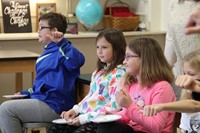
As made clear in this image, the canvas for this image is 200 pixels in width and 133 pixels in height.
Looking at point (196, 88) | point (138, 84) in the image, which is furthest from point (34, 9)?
point (196, 88)

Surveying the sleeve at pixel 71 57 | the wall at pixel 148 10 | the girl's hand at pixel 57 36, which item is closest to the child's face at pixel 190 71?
the sleeve at pixel 71 57

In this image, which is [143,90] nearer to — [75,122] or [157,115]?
[157,115]

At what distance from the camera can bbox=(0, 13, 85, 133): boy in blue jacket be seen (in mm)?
2580

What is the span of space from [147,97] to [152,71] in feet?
0.42

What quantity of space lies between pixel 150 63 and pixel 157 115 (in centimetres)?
29

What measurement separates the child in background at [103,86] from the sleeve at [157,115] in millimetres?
338

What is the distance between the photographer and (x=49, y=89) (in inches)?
104

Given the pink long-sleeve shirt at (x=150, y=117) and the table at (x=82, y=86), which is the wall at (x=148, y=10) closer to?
the table at (x=82, y=86)

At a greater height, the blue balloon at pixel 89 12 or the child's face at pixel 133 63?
the blue balloon at pixel 89 12

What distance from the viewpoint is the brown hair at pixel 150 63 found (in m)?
2.05

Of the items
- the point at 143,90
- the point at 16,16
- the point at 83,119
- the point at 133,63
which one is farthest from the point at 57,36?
the point at 16,16

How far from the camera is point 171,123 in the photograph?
1995 mm

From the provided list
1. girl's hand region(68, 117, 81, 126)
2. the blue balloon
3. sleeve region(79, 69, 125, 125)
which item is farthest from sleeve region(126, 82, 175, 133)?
the blue balloon

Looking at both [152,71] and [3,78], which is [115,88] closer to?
[152,71]
